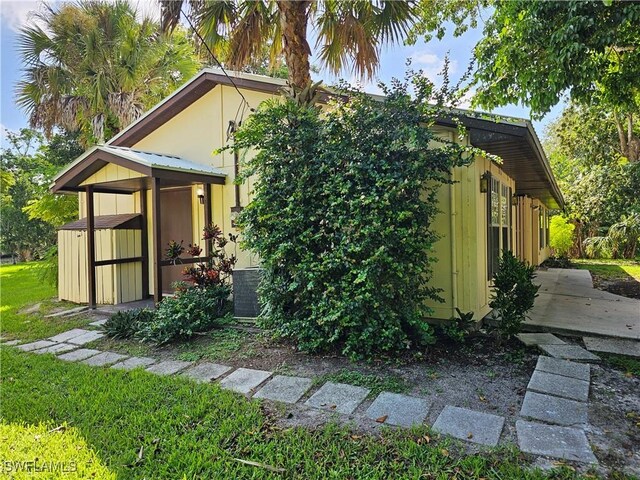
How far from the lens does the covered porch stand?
23.1ft

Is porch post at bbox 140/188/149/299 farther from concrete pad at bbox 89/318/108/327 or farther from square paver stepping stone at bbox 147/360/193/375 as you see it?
square paver stepping stone at bbox 147/360/193/375

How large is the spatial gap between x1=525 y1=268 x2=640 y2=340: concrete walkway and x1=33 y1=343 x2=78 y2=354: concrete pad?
6.60 meters

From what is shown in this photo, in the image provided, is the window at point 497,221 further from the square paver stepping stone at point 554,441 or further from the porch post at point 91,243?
the porch post at point 91,243

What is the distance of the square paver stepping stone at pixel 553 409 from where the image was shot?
3.04 metres

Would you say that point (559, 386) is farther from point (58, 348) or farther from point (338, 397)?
point (58, 348)

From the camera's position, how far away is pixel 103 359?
4.75 meters

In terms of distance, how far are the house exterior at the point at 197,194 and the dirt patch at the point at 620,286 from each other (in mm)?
2618

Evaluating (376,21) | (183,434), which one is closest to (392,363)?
(183,434)

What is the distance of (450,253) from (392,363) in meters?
1.95

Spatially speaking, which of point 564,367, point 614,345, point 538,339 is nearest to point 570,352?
point 538,339

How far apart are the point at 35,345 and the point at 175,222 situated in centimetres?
368

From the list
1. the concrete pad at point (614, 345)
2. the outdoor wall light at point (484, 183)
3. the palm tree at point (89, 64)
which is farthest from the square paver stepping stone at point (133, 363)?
the palm tree at point (89, 64)

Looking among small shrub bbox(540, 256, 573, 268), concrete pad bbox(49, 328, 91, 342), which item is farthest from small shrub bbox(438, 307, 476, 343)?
small shrub bbox(540, 256, 573, 268)

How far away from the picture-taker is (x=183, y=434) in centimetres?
291
